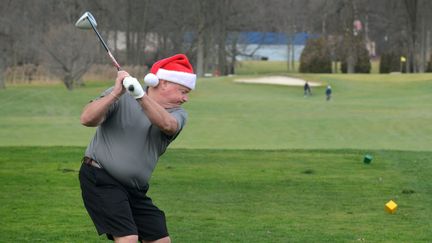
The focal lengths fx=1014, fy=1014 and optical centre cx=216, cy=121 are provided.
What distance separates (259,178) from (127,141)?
9.03m

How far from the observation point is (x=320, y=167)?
679 inches

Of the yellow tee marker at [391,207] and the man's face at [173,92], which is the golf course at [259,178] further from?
the man's face at [173,92]

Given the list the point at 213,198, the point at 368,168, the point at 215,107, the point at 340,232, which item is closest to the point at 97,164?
the point at 340,232

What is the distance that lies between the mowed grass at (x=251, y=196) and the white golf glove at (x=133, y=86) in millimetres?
3963

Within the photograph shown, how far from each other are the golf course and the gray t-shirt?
128 inches

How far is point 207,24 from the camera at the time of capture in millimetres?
77812

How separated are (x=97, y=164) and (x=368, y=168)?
35.2ft

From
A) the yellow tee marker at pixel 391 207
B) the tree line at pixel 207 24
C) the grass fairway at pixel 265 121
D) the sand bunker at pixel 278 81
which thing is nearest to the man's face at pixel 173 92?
the yellow tee marker at pixel 391 207

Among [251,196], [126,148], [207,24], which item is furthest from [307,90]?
[126,148]

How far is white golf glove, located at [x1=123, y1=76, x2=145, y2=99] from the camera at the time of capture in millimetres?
6031

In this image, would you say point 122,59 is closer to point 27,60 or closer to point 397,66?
point 27,60

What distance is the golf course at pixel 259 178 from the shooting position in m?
10.5

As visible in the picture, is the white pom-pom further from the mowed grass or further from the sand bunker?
the sand bunker

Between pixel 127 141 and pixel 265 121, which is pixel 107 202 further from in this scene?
pixel 265 121
